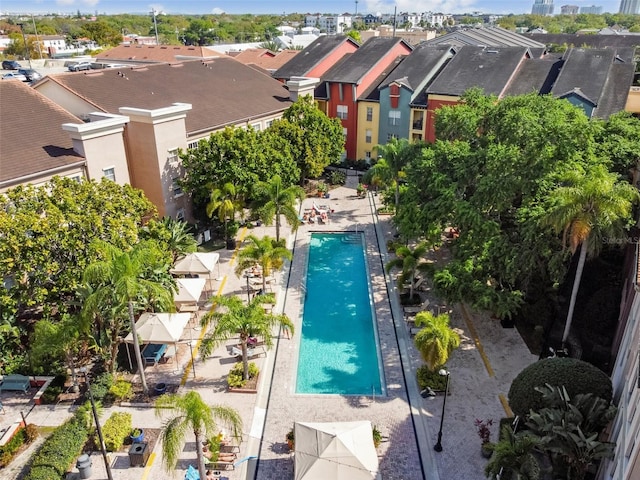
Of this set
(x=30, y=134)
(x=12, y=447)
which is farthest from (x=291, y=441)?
(x=30, y=134)

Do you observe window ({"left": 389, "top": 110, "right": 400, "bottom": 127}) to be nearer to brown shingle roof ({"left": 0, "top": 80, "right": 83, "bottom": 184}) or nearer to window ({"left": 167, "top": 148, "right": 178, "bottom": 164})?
window ({"left": 167, "top": 148, "right": 178, "bottom": 164})

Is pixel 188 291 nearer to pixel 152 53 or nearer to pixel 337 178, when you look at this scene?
pixel 337 178

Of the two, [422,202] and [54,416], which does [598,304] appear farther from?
[54,416]

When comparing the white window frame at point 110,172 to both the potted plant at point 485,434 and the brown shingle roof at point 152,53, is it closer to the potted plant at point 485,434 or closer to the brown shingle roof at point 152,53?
the potted plant at point 485,434

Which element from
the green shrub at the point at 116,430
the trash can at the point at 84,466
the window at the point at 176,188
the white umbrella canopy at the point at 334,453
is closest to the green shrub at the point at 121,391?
the green shrub at the point at 116,430

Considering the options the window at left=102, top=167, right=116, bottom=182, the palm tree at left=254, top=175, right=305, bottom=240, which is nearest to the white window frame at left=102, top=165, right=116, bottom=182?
the window at left=102, top=167, right=116, bottom=182

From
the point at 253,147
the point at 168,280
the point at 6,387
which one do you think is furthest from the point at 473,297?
the point at 6,387
